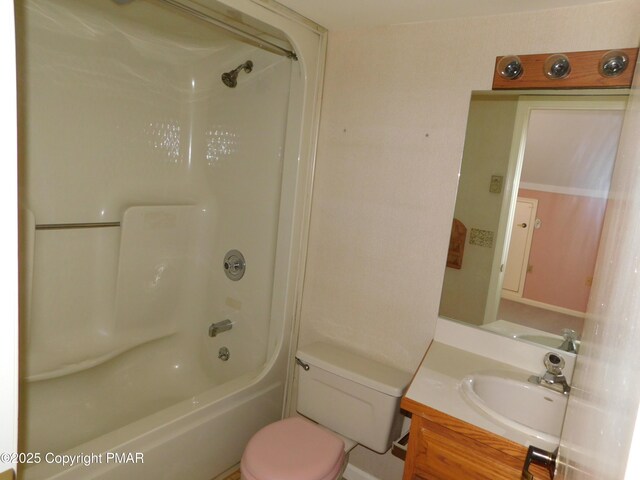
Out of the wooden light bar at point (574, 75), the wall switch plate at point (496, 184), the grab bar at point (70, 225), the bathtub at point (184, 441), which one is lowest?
the bathtub at point (184, 441)

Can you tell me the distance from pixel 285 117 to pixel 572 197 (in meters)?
1.29

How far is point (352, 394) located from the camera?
1700 mm

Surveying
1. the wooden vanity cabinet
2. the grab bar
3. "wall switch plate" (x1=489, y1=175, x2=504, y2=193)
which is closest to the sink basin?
the wooden vanity cabinet

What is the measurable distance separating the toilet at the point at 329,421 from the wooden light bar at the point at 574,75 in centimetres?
125

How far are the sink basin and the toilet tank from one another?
1.09 ft

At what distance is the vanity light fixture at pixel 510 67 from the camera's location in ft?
4.69

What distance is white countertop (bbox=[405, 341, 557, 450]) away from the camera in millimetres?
1144

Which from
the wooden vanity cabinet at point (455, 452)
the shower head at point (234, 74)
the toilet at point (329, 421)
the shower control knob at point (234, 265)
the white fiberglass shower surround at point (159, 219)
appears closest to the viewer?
the wooden vanity cabinet at point (455, 452)

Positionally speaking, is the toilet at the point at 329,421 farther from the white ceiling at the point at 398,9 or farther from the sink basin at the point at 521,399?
the white ceiling at the point at 398,9

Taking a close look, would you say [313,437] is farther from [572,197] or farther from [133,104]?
[133,104]

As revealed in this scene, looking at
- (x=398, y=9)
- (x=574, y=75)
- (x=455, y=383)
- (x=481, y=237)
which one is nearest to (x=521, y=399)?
(x=455, y=383)

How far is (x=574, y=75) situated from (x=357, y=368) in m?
1.38

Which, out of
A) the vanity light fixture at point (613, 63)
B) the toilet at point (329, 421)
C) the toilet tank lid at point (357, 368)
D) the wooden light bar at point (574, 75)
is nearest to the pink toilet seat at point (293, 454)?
the toilet at point (329, 421)

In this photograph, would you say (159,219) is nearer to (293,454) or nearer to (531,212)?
(293,454)
